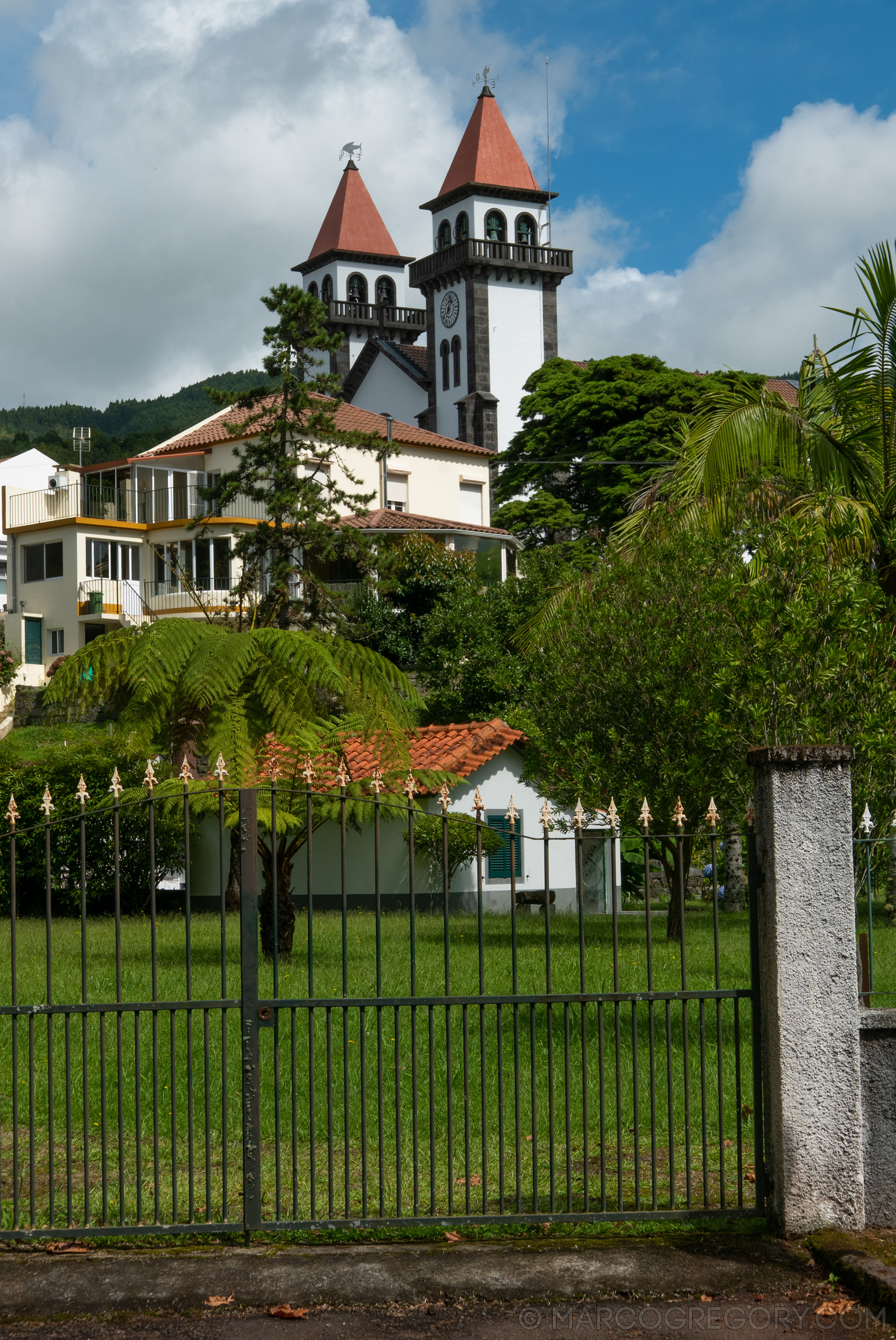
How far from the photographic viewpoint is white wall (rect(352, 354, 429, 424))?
70.4m

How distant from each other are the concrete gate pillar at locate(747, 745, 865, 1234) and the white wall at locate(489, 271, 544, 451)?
6021 centimetres

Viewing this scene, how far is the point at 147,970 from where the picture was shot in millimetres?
13625

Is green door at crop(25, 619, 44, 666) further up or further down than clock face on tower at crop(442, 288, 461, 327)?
further down

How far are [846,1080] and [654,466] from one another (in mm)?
38465

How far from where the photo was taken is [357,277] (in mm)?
81062

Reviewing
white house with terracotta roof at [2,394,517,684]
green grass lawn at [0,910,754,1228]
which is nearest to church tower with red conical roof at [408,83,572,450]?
white house with terracotta roof at [2,394,517,684]

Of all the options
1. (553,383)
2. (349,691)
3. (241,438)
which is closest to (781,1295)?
(349,691)

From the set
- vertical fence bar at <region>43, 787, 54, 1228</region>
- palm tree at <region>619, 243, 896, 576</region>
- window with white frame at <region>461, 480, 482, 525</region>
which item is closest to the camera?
vertical fence bar at <region>43, 787, 54, 1228</region>

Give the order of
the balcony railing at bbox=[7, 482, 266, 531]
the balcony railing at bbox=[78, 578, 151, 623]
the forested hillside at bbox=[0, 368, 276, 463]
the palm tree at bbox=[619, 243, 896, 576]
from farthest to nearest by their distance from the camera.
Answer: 1. the forested hillside at bbox=[0, 368, 276, 463]
2. the balcony railing at bbox=[7, 482, 266, 531]
3. the balcony railing at bbox=[78, 578, 151, 623]
4. the palm tree at bbox=[619, 243, 896, 576]

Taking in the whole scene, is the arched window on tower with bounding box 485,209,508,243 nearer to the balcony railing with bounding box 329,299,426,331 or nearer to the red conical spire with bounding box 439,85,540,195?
the red conical spire with bounding box 439,85,540,195

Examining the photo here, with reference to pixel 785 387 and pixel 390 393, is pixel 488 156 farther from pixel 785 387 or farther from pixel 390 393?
pixel 785 387

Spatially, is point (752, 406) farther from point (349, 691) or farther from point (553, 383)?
point (553, 383)

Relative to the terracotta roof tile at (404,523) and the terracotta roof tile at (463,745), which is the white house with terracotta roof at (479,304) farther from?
the terracotta roof tile at (463,745)

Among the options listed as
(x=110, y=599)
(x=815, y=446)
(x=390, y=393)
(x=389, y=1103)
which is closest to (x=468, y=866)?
(x=815, y=446)
